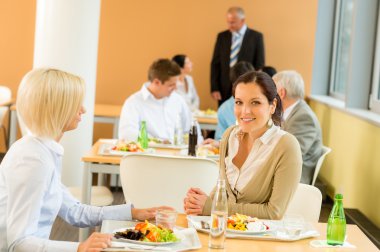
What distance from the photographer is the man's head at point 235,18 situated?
8.47 meters

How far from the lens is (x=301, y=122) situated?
527cm

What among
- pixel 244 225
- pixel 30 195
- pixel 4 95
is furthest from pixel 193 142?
pixel 4 95

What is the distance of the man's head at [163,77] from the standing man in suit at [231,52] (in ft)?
9.52

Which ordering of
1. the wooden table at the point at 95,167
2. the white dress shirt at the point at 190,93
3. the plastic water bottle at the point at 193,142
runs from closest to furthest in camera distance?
the wooden table at the point at 95,167
the plastic water bottle at the point at 193,142
the white dress shirt at the point at 190,93

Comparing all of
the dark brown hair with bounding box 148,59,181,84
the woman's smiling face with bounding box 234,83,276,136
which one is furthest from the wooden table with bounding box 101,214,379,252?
the dark brown hair with bounding box 148,59,181,84

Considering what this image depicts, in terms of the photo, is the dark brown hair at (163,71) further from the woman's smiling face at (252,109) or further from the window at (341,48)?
the window at (341,48)

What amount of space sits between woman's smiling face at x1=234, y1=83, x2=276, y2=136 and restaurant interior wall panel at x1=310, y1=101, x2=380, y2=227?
223 centimetres

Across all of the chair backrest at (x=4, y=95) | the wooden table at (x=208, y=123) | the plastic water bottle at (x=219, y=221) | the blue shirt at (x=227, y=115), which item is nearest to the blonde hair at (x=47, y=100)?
the plastic water bottle at (x=219, y=221)

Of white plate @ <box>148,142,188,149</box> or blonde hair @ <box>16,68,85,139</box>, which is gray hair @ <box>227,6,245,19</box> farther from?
blonde hair @ <box>16,68,85,139</box>

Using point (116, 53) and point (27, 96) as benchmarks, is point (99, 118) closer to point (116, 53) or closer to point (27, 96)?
point (116, 53)

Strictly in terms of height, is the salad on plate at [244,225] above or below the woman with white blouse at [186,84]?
below

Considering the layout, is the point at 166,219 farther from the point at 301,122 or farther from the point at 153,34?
the point at 153,34

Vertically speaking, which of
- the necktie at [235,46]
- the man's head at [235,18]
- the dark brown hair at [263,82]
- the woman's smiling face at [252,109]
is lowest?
the woman's smiling face at [252,109]

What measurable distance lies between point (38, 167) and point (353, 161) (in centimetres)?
417
